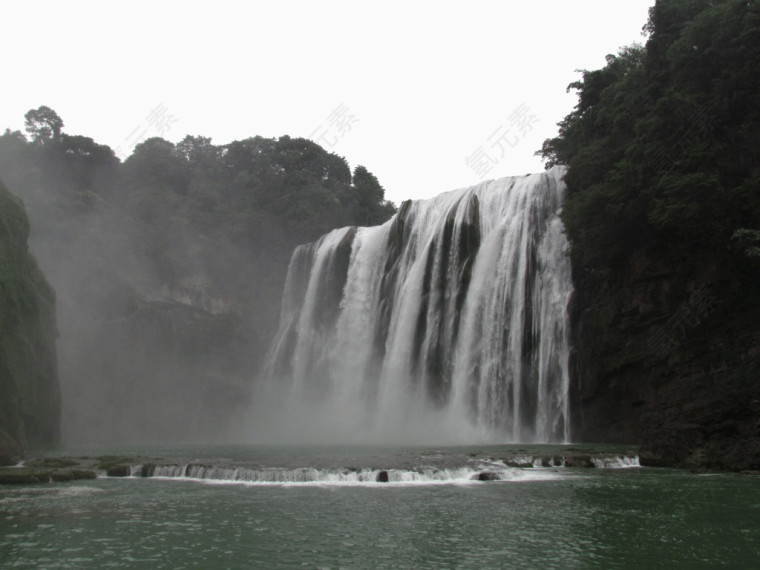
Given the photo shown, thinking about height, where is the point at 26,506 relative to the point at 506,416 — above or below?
below

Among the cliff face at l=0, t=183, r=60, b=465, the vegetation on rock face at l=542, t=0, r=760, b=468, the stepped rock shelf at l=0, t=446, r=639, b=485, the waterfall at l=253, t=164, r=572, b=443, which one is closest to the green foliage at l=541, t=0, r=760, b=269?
the vegetation on rock face at l=542, t=0, r=760, b=468

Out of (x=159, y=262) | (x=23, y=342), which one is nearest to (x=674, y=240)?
(x=23, y=342)

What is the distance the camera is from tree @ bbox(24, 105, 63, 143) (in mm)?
51000

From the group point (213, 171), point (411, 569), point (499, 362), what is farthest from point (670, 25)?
point (213, 171)

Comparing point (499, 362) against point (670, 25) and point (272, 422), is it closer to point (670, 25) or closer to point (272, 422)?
point (670, 25)

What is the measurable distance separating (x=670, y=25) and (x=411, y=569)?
25.6m

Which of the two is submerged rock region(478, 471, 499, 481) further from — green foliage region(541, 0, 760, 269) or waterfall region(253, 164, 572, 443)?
green foliage region(541, 0, 760, 269)

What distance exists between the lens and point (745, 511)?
11.0m

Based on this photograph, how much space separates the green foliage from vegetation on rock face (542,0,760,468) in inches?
1.9

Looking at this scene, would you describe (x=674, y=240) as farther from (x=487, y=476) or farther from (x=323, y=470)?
(x=323, y=470)

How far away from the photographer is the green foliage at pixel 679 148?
21906mm

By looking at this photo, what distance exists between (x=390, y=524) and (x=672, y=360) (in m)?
16.8

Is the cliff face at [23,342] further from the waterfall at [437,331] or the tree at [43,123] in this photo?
the tree at [43,123]

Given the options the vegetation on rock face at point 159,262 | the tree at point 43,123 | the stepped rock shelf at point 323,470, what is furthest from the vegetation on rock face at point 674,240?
the tree at point 43,123
